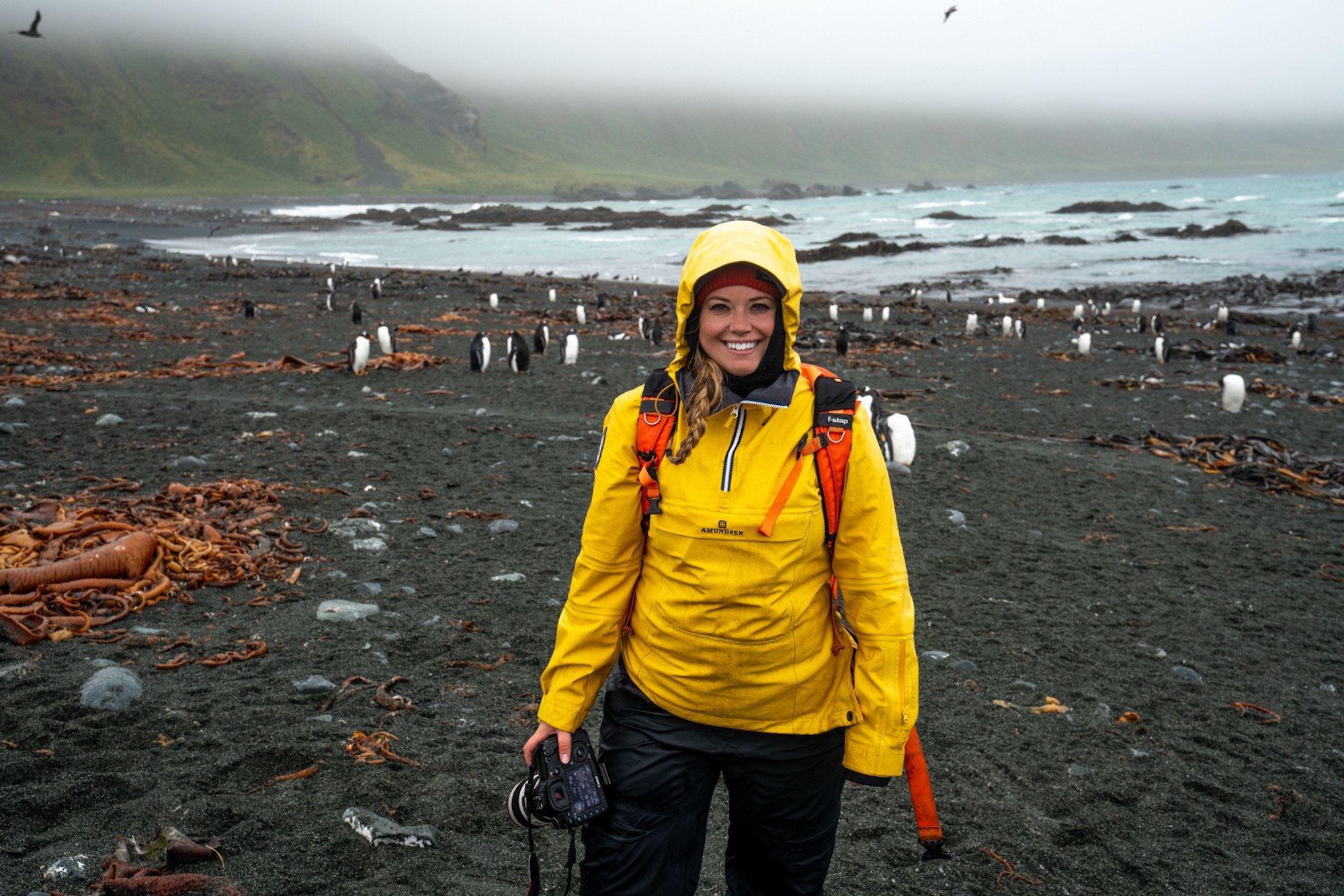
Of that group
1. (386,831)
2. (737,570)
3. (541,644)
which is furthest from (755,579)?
(541,644)

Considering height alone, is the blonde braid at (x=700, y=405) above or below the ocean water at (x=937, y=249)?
below

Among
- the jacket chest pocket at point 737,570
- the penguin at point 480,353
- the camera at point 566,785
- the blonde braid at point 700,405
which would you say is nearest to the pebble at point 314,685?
the camera at point 566,785

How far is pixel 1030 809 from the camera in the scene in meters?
3.06

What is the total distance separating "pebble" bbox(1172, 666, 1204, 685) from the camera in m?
4.00

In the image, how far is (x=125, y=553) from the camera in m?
4.21

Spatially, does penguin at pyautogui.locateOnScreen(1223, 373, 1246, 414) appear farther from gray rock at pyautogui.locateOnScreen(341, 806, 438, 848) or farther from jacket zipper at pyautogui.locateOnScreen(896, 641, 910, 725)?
gray rock at pyautogui.locateOnScreen(341, 806, 438, 848)

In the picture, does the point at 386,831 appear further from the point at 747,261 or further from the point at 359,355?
the point at 359,355

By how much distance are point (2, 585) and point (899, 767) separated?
13.0ft

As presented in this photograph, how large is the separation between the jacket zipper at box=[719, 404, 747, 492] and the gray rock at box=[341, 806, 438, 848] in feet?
5.22

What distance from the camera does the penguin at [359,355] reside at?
10438 mm

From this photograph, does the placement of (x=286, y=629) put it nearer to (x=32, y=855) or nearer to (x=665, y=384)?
(x=32, y=855)

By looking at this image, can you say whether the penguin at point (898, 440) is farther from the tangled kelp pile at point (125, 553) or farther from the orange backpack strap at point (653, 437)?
the orange backpack strap at point (653, 437)

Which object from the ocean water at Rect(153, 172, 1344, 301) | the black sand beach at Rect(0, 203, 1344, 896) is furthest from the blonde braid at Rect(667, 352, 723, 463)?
the ocean water at Rect(153, 172, 1344, 301)

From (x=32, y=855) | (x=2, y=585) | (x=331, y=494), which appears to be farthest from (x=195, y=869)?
(x=331, y=494)
